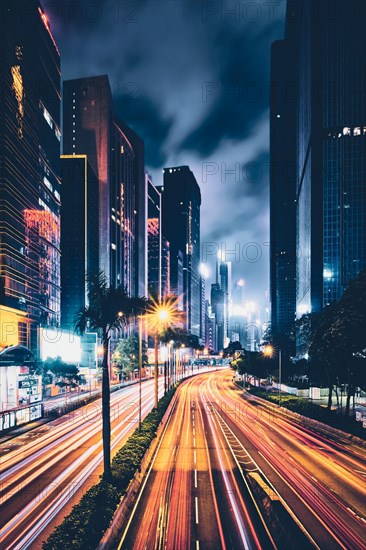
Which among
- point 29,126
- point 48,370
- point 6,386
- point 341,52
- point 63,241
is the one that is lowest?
point 48,370

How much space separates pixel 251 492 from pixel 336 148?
13507 cm

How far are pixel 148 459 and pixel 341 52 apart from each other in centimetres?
15411

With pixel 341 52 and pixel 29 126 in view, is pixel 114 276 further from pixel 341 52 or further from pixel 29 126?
pixel 341 52

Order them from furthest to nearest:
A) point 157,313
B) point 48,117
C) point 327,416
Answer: point 48,117 → point 327,416 → point 157,313

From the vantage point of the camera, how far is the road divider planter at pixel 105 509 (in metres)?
13.4

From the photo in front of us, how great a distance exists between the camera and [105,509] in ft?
52.4

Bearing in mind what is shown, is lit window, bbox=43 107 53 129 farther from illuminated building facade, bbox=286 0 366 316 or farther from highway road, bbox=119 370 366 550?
illuminated building facade, bbox=286 0 366 316

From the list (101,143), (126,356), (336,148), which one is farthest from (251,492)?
(101,143)

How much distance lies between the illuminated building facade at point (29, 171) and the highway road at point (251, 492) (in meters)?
49.6

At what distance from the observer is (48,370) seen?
77.0 m

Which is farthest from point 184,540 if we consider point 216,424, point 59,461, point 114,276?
point 114,276

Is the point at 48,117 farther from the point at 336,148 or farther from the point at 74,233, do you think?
the point at 336,148

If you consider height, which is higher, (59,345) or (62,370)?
(59,345)

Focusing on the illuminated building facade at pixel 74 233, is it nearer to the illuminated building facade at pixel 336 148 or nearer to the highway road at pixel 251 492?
the illuminated building facade at pixel 336 148
